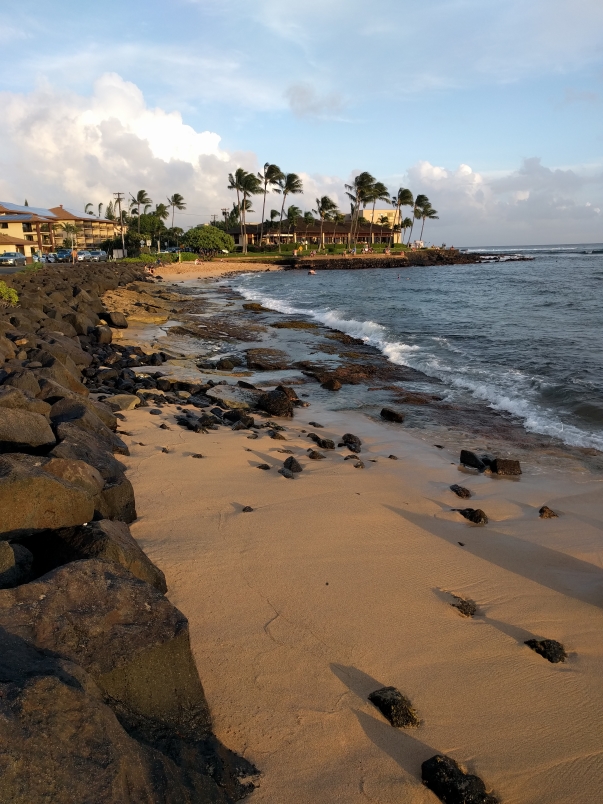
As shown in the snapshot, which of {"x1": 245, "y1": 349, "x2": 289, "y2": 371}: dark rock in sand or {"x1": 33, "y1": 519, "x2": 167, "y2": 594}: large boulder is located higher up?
{"x1": 33, "y1": 519, "x2": 167, "y2": 594}: large boulder

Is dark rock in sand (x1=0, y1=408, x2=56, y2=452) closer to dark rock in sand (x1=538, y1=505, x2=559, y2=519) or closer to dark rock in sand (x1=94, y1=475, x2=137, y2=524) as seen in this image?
dark rock in sand (x1=94, y1=475, x2=137, y2=524)

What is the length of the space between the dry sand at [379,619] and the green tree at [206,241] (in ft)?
263

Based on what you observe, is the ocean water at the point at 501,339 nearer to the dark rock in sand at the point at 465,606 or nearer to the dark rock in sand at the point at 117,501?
the dark rock in sand at the point at 465,606

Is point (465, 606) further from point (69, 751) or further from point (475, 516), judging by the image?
point (69, 751)

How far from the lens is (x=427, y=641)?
4020 mm

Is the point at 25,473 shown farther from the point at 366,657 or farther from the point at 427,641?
the point at 427,641

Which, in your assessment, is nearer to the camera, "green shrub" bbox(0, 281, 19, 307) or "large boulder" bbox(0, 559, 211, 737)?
"large boulder" bbox(0, 559, 211, 737)

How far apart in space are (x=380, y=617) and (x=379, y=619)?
0.03 meters

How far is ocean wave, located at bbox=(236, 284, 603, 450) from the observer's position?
405 inches

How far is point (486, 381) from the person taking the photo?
565 inches

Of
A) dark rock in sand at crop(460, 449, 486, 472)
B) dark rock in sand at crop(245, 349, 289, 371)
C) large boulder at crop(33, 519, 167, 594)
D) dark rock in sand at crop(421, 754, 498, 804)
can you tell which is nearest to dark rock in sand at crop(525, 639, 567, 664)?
dark rock in sand at crop(421, 754, 498, 804)

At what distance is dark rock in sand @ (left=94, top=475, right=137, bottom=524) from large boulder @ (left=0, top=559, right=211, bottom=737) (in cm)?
189

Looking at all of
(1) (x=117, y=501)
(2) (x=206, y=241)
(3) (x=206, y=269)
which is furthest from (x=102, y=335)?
(2) (x=206, y=241)

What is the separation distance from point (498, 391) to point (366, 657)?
410 inches
